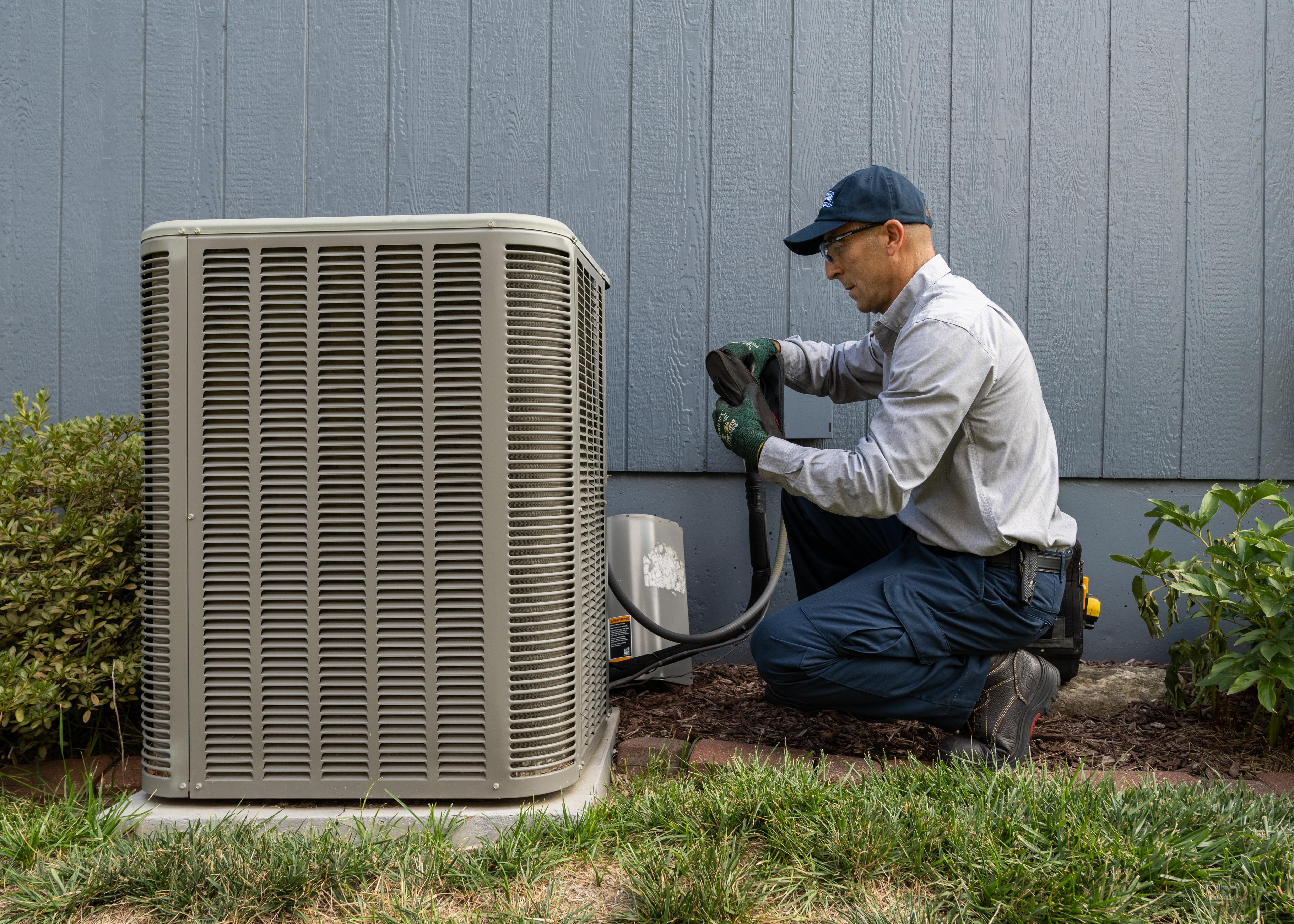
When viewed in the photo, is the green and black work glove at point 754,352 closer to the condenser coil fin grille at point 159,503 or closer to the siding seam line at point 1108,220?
the siding seam line at point 1108,220

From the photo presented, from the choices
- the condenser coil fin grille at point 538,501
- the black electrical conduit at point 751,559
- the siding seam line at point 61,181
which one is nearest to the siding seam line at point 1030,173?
the black electrical conduit at point 751,559

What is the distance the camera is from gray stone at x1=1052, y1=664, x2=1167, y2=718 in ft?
8.04

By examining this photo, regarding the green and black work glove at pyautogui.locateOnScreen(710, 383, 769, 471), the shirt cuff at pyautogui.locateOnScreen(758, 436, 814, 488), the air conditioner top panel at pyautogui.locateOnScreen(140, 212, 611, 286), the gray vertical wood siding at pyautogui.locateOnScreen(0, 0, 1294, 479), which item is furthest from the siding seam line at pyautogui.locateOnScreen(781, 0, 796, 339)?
the air conditioner top panel at pyautogui.locateOnScreen(140, 212, 611, 286)

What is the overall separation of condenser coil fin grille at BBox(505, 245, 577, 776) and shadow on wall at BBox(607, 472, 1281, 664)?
110cm

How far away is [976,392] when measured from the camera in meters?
1.90

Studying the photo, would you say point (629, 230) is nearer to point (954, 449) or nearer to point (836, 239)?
point (836, 239)

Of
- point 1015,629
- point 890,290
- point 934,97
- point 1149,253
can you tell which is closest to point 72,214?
point 890,290

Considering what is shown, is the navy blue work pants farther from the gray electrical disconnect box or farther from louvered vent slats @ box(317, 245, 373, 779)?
louvered vent slats @ box(317, 245, 373, 779)

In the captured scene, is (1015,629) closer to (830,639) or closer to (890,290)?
(830,639)

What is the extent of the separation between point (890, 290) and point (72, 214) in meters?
2.71

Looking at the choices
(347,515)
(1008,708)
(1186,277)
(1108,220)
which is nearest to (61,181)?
(347,515)

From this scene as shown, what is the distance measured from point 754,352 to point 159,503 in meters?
1.47

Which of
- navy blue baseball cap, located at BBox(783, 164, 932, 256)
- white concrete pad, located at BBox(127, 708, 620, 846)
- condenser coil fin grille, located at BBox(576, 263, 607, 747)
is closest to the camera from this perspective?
white concrete pad, located at BBox(127, 708, 620, 846)

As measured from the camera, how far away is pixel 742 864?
1.38 meters
